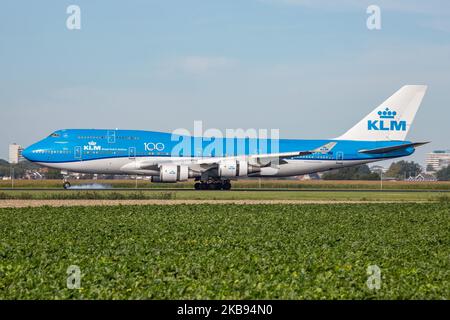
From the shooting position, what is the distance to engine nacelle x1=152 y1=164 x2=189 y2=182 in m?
52.7

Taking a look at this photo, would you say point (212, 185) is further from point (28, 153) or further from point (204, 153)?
point (28, 153)

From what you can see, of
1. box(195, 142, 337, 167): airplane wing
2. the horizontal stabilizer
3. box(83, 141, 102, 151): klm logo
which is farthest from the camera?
the horizontal stabilizer

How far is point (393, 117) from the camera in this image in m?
62.5

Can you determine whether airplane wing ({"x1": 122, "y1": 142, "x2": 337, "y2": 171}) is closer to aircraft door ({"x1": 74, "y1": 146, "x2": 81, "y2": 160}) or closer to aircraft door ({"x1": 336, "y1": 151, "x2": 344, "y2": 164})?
aircraft door ({"x1": 74, "y1": 146, "x2": 81, "y2": 160})

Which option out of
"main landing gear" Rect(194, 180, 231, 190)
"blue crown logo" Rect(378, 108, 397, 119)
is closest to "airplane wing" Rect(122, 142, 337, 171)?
"main landing gear" Rect(194, 180, 231, 190)

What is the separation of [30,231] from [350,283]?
13.0 m

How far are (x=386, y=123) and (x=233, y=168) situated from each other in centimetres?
1650

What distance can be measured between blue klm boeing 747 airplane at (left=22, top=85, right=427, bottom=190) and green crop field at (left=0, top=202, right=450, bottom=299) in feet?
71.2

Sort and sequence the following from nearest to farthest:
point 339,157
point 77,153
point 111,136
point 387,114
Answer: point 77,153, point 111,136, point 339,157, point 387,114

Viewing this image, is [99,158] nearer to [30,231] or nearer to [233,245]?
[30,231]

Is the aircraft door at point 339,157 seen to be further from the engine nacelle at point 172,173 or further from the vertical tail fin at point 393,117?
the engine nacelle at point 172,173

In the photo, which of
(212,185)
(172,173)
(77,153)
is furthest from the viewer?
(212,185)

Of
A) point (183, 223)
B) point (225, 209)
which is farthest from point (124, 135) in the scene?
point (183, 223)

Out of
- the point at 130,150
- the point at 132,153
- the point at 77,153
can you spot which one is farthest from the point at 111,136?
the point at 77,153
